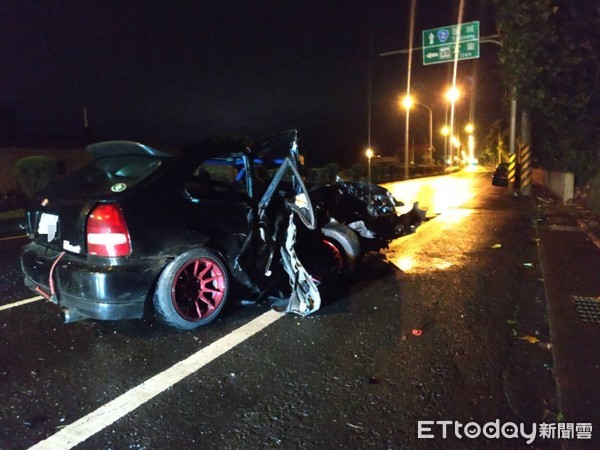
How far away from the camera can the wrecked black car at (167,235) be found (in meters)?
3.81

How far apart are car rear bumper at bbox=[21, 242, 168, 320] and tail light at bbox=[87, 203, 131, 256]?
0.30ft

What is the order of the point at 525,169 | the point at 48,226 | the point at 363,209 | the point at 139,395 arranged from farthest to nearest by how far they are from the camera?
the point at 525,169 < the point at 363,209 < the point at 48,226 < the point at 139,395

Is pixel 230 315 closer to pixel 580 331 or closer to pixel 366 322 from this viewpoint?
pixel 366 322

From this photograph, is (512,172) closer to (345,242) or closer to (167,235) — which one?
(345,242)

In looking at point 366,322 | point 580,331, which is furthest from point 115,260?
point 580,331

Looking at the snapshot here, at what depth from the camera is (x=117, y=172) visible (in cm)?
428

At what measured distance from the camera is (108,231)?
148 inches

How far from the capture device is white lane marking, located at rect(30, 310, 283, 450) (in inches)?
107

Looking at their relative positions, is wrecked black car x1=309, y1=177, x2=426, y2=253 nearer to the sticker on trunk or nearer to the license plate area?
the sticker on trunk

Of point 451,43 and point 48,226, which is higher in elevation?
point 451,43

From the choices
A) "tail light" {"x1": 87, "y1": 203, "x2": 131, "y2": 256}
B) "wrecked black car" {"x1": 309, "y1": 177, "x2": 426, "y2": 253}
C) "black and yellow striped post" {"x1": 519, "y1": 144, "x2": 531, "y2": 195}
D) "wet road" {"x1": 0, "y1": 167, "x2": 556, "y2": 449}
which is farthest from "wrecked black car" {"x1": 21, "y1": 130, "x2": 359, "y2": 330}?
"black and yellow striped post" {"x1": 519, "y1": 144, "x2": 531, "y2": 195}

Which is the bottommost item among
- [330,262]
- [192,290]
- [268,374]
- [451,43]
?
[268,374]

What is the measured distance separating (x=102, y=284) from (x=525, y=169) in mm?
19028

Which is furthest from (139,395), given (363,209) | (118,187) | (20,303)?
(363,209)
